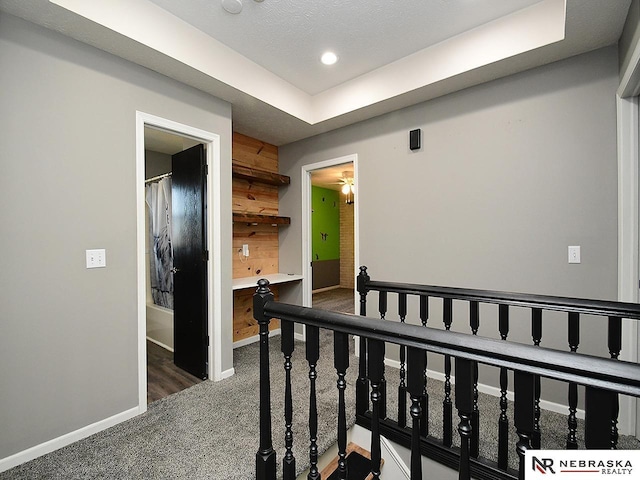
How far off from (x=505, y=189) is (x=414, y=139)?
0.93 m

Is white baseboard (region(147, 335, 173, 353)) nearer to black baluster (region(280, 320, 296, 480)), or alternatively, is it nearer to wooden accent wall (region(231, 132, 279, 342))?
wooden accent wall (region(231, 132, 279, 342))

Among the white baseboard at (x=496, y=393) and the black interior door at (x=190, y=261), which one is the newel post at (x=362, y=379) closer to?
the white baseboard at (x=496, y=393)

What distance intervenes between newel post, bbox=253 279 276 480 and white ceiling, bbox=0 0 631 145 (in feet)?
6.27

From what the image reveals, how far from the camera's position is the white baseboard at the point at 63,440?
5.64 feet

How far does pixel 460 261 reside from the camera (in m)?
2.70

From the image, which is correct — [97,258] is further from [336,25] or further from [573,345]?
[573,345]

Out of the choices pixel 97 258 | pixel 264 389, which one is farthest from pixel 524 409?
pixel 97 258

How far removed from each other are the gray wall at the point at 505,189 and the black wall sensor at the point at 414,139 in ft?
0.19

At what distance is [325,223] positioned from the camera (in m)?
7.62

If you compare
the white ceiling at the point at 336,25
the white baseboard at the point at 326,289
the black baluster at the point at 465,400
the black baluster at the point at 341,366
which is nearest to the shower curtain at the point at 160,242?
the white ceiling at the point at 336,25

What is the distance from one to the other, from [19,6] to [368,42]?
222cm

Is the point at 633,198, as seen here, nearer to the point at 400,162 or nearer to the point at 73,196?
the point at 400,162

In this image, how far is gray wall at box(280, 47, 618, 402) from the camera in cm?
214

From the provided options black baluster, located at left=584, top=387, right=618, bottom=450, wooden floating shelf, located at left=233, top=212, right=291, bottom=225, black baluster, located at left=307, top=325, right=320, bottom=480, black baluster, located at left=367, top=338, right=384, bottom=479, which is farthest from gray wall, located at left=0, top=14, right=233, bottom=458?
black baluster, located at left=584, top=387, right=618, bottom=450
